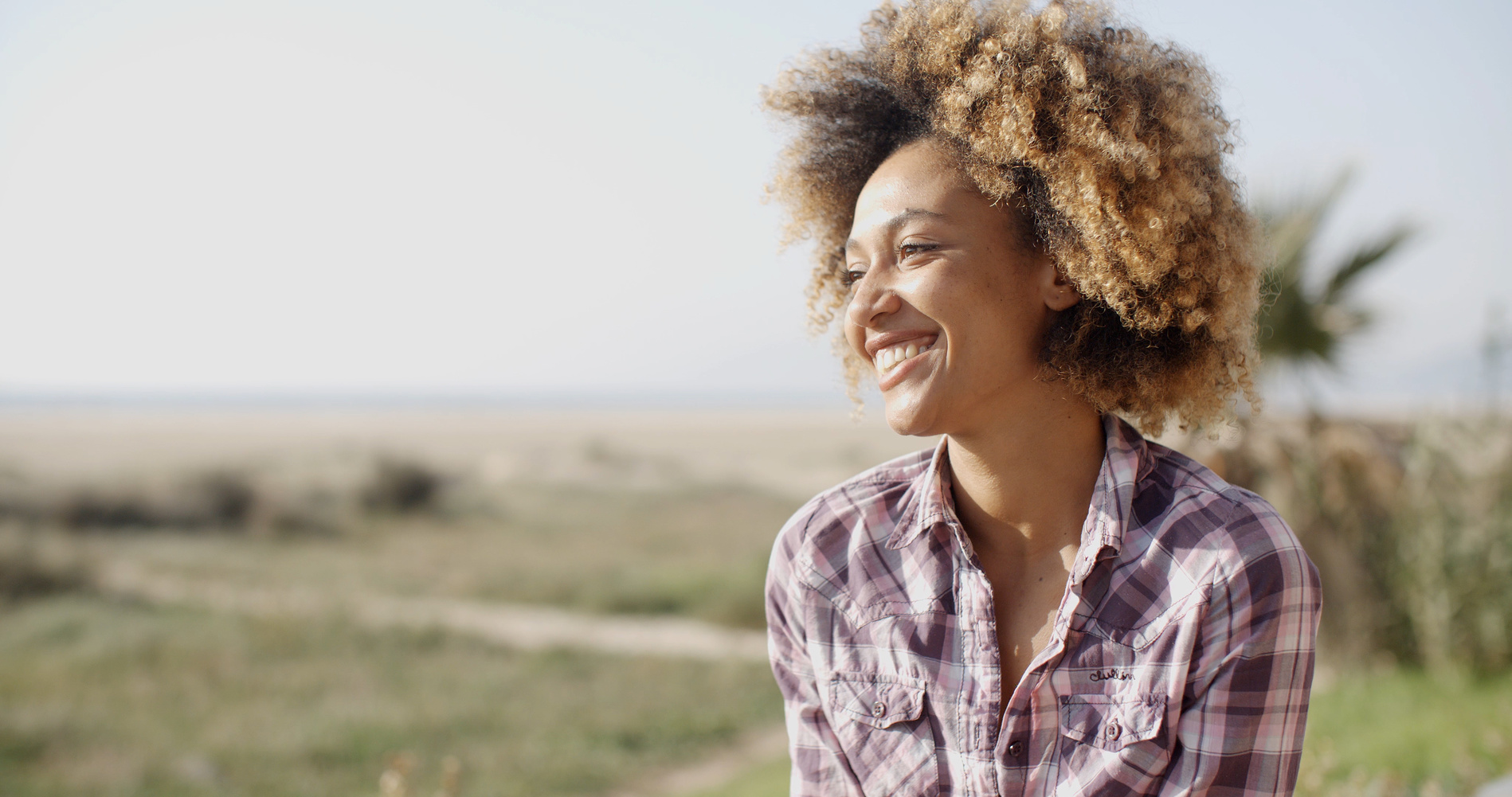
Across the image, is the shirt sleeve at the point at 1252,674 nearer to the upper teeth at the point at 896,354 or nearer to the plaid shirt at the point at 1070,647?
the plaid shirt at the point at 1070,647

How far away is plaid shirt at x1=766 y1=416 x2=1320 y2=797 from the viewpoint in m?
1.59

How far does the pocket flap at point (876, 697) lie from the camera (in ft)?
5.98

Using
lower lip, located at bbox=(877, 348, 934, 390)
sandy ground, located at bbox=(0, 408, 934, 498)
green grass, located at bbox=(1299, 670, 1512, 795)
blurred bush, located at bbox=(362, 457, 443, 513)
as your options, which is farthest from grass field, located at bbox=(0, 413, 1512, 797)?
sandy ground, located at bbox=(0, 408, 934, 498)

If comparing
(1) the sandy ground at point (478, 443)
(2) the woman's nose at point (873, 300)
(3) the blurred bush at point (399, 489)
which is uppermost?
(2) the woman's nose at point (873, 300)

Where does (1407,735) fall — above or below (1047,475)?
below

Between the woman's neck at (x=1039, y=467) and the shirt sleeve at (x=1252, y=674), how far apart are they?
13.3 inches

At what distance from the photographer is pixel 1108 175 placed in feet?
5.84

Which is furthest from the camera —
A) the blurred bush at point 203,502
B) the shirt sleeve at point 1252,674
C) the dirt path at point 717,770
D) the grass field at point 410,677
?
the blurred bush at point 203,502

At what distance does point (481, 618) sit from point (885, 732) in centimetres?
1366

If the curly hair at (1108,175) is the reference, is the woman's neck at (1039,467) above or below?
below

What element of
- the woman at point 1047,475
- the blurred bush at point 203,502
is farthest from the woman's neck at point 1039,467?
the blurred bush at point 203,502

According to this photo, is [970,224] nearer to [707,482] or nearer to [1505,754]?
[1505,754]

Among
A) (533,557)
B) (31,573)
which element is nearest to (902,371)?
(31,573)

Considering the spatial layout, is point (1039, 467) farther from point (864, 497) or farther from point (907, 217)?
point (907, 217)
